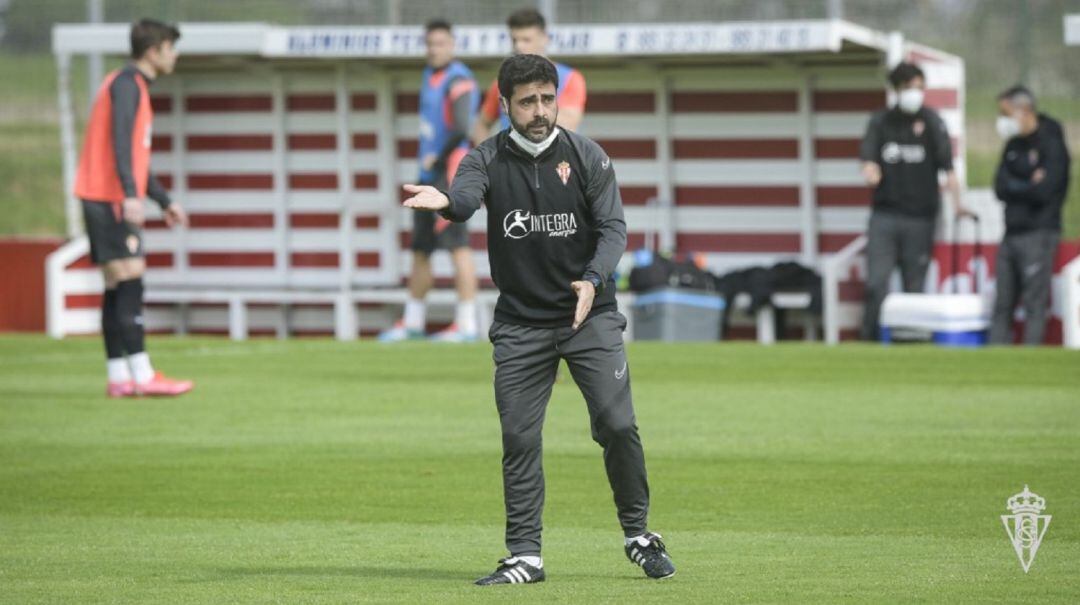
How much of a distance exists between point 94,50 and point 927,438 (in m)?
12.8

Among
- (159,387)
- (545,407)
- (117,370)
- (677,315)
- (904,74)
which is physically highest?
(904,74)

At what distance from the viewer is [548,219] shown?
7.98 m

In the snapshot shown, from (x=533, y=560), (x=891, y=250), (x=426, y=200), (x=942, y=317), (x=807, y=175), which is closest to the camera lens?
(x=426, y=200)

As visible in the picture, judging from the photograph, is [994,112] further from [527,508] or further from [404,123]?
[527,508]

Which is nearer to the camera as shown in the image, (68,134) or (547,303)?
(547,303)

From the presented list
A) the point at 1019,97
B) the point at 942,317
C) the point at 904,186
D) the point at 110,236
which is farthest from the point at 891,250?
the point at 110,236

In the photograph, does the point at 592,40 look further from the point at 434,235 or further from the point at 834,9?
the point at 434,235

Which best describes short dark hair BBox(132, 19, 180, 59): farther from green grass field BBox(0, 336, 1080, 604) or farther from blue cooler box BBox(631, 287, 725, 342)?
blue cooler box BBox(631, 287, 725, 342)

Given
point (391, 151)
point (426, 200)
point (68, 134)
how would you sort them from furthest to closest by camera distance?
point (391, 151)
point (68, 134)
point (426, 200)

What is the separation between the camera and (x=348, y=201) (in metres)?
23.3

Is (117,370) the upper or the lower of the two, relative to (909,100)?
lower

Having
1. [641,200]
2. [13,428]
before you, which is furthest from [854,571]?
[641,200]

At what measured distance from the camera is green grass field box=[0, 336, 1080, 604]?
26.1ft

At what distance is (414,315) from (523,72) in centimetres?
1238
